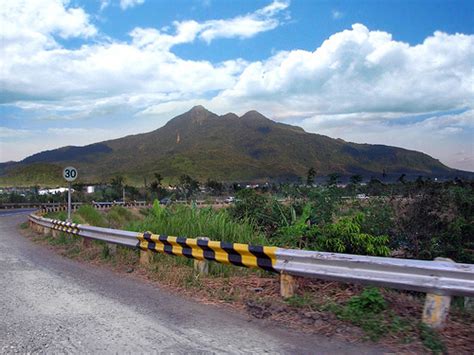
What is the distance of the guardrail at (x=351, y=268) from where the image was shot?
549cm

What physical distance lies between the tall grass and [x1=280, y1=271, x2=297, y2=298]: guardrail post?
274cm

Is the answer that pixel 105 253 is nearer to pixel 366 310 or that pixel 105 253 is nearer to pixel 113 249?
pixel 113 249

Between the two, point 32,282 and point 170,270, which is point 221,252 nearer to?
point 170,270

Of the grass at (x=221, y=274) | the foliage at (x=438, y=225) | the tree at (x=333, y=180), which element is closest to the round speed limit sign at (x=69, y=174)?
the grass at (x=221, y=274)

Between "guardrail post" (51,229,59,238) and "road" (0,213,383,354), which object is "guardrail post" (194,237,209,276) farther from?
"guardrail post" (51,229,59,238)

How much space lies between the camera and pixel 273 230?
12.3 meters

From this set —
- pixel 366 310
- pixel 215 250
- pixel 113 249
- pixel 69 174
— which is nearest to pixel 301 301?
pixel 366 310

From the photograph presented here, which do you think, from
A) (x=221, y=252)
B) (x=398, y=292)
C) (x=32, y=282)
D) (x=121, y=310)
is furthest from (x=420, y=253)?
(x=32, y=282)

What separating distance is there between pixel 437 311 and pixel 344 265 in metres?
1.27

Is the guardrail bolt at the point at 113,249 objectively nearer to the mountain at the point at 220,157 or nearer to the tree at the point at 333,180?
the tree at the point at 333,180

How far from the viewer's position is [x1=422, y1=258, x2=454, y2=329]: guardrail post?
18.1 ft

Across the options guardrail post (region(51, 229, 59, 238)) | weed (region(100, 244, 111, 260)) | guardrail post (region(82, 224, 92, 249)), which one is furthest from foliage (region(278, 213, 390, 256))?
guardrail post (region(51, 229, 59, 238))

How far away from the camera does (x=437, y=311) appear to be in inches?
218

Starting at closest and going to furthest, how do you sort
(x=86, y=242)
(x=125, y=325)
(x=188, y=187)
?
(x=125, y=325)
(x=86, y=242)
(x=188, y=187)
